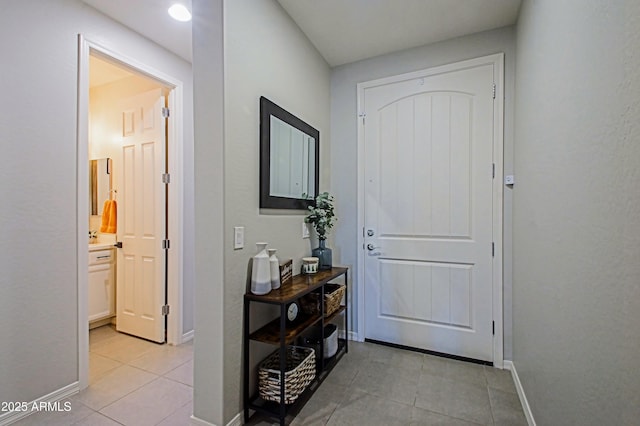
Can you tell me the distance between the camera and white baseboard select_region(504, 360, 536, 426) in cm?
169

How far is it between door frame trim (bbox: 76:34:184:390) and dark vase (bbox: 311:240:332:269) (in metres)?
1.30

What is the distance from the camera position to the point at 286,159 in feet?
7.11

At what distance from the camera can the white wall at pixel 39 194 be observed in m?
1.71

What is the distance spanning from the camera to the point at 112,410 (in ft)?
6.02

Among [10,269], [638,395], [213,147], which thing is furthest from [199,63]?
[638,395]

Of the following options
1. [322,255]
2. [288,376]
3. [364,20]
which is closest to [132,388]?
[288,376]

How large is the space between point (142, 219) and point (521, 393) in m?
Answer: 3.39

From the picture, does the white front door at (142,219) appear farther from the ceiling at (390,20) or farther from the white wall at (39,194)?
the ceiling at (390,20)

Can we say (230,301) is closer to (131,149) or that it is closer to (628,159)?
(628,159)

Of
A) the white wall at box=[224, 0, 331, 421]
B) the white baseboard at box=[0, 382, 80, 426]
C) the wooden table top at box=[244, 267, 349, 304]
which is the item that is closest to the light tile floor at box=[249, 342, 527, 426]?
the white wall at box=[224, 0, 331, 421]

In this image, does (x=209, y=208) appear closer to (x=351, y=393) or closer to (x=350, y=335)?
(x=351, y=393)

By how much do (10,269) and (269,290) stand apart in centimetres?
152

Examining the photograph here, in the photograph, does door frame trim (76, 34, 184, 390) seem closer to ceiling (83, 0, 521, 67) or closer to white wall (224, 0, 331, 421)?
ceiling (83, 0, 521, 67)

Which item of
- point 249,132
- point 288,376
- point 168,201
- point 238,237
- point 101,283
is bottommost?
point 288,376
